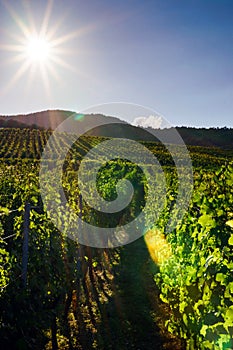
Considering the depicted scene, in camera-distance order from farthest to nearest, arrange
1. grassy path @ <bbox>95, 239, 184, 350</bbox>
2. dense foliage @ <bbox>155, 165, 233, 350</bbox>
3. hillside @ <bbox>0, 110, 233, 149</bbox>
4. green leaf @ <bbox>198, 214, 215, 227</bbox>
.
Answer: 1. hillside @ <bbox>0, 110, 233, 149</bbox>
2. grassy path @ <bbox>95, 239, 184, 350</bbox>
3. green leaf @ <bbox>198, 214, 215, 227</bbox>
4. dense foliage @ <bbox>155, 165, 233, 350</bbox>

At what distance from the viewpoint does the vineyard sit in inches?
173

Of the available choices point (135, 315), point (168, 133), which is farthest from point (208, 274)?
point (168, 133)

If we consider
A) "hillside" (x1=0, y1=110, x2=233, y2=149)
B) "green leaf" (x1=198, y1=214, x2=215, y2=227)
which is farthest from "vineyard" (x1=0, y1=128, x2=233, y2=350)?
"hillside" (x1=0, y1=110, x2=233, y2=149)

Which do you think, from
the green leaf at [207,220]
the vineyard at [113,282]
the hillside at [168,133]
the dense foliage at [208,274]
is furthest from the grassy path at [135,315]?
the hillside at [168,133]

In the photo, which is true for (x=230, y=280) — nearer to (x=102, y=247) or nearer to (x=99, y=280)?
(x=99, y=280)

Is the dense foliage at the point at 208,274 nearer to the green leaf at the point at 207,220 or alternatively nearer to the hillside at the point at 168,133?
the green leaf at the point at 207,220

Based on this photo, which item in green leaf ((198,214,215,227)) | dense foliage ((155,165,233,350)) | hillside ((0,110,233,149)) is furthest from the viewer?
hillside ((0,110,233,149))

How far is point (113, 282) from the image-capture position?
9.60 m

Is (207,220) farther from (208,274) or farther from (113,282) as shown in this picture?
(113,282)

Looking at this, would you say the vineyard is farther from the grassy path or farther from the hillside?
the hillside

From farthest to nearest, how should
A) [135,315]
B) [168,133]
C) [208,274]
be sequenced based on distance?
1. [168,133]
2. [135,315]
3. [208,274]

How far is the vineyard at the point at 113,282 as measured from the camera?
173 inches

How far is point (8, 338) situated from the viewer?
4.70m

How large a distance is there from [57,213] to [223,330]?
421 cm
